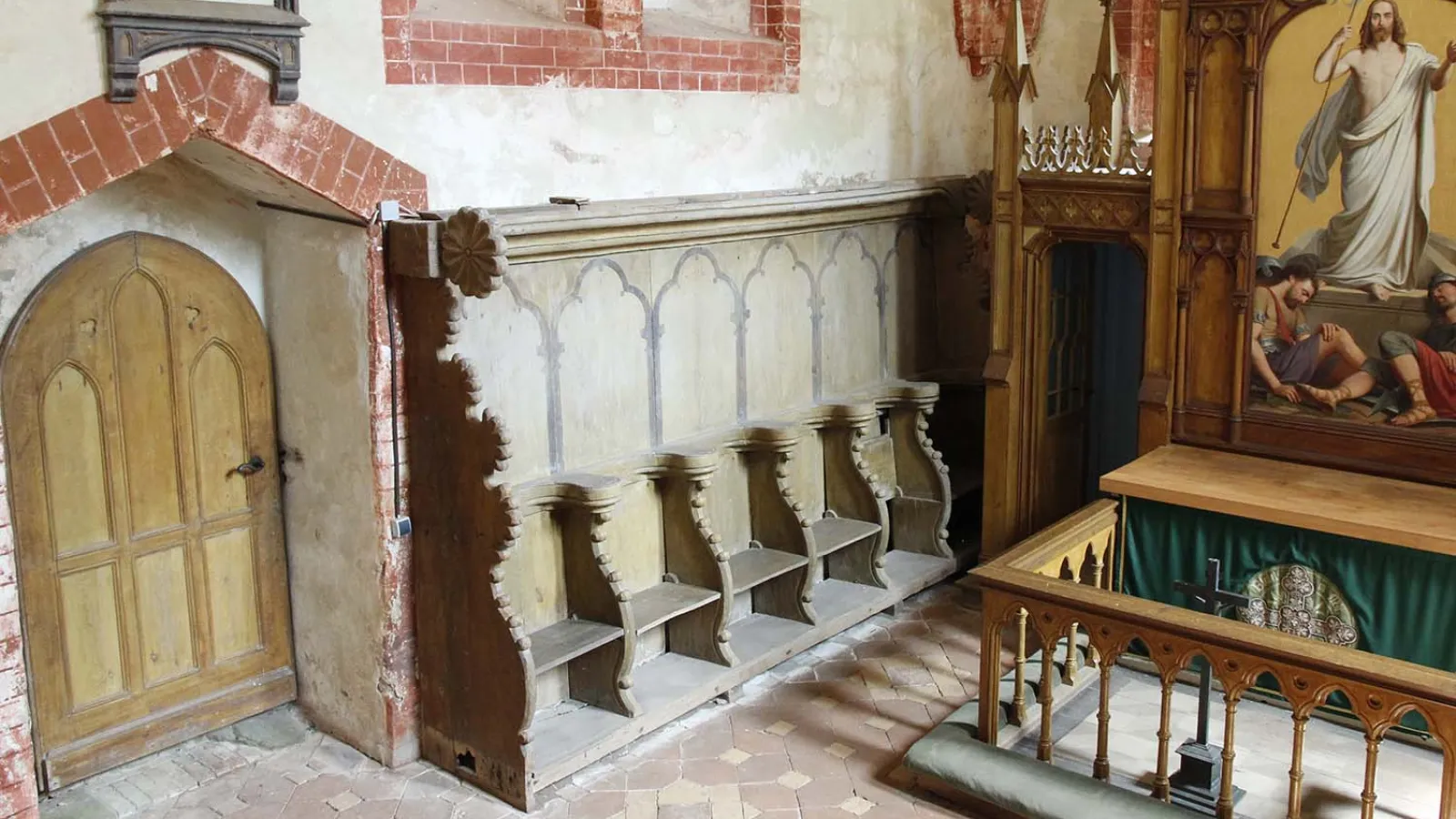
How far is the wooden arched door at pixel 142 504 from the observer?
4863 millimetres

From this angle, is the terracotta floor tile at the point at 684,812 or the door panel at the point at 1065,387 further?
the door panel at the point at 1065,387

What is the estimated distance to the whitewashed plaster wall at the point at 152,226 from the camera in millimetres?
4699

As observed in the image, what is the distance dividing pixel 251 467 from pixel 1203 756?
12.9 ft

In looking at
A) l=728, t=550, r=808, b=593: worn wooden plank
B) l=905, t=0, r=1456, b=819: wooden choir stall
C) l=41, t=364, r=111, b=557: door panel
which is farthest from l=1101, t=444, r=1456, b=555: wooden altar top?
l=41, t=364, r=111, b=557: door panel

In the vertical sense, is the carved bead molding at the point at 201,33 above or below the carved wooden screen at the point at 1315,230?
above

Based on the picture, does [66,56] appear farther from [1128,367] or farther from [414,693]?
[1128,367]

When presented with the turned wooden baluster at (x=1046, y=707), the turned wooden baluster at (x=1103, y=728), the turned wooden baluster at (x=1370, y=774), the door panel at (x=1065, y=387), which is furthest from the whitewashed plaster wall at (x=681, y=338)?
the turned wooden baluster at (x=1370, y=774)

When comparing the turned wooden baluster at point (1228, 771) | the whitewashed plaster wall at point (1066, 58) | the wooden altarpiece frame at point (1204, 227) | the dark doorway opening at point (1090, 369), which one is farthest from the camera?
the whitewashed plaster wall at point (1066, 58)

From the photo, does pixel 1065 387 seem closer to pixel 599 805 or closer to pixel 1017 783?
pixel 1017 783

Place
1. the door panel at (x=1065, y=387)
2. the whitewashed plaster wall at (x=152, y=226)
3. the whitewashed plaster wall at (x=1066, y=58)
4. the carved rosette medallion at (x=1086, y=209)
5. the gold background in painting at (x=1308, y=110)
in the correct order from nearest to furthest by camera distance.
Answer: the whitewashed plaster wall at (x=152, y=226) → the gold background in painting at (x=1308, y=110) → the carved rosette medallion at (x=1086, y=209) → the door panel at (x=1065, y=387) → the whitewashed plaster wall at (x=1066, y=58)

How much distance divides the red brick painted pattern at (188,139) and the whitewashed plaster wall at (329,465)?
0.83 ft

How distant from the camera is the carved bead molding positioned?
4109 mm

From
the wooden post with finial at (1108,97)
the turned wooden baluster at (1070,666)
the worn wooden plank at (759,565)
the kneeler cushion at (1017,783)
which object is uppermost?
the wooden post with finial at (1108,97)

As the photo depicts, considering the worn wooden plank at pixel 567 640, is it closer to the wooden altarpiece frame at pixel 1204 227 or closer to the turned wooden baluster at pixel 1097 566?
the turned wooden baluster at pixel 1097 566
